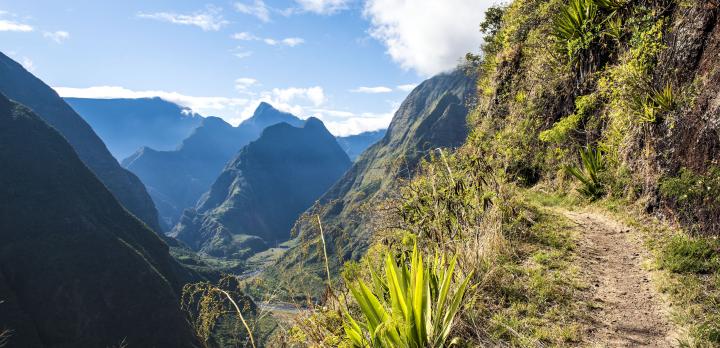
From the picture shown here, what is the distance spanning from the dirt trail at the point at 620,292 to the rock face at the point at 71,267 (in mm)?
95534

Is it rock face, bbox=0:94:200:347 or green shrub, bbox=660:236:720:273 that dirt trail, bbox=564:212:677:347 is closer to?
green shrub, bbox=660:236:720:273

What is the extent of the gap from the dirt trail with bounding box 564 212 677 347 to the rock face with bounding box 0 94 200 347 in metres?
95.5

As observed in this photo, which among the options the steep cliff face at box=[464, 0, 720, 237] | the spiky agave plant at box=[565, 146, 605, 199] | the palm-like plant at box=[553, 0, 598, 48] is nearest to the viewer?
the steep cliff face at box=[464, 0, 720, 237]

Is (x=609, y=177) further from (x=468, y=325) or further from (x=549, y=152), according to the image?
(x=468, y=325)

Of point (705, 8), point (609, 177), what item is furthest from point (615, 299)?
point (705, 8)

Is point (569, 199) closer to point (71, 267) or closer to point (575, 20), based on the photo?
point (575, 20)

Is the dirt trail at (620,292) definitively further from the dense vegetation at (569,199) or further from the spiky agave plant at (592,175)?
the spiky agave plant at (592,175)

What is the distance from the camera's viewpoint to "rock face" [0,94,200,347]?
91.9 metres

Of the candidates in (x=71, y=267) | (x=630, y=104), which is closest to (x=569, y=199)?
(x=630, y=104)

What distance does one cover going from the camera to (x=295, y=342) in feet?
13.1

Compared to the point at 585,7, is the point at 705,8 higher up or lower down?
lower down

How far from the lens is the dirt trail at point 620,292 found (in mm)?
3898

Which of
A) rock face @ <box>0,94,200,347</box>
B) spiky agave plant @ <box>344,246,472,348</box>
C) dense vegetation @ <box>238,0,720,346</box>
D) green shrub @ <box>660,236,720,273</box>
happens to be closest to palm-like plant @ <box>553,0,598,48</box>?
dense vegetation @ <box>238,0,720,346</box>

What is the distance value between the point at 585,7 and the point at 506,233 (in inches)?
265
